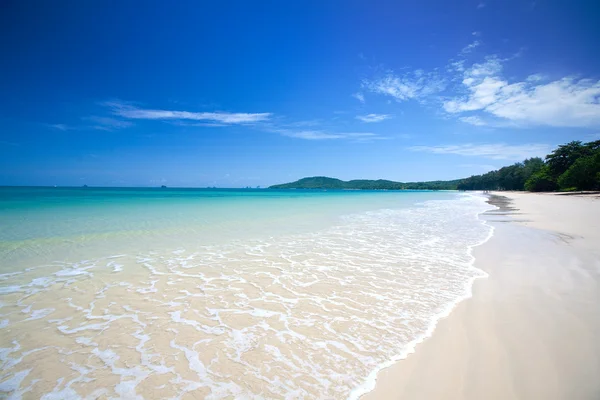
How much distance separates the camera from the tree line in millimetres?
49312

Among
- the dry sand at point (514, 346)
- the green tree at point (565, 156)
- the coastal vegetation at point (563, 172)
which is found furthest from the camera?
the green tree at point (565, 156)

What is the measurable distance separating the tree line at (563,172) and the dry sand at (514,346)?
6251cm

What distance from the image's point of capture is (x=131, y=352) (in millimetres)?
3355

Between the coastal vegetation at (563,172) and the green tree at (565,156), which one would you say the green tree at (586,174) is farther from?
the green tree at (565,156)

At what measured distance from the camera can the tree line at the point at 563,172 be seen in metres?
49.3

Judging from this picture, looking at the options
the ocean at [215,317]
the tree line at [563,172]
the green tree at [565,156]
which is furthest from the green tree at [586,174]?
the ocean at [215,317]

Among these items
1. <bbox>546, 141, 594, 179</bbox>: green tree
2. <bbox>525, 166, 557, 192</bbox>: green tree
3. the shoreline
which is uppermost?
<bbox>546, 141, 594, 179</bbox>: green tree

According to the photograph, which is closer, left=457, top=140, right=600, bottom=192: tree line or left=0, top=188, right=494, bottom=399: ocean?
left=0, top=188, right=494, bottom=399: ocean

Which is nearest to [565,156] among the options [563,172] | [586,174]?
[563,172]

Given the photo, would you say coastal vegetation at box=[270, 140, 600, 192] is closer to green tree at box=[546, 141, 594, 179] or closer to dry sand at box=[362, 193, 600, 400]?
green tree at box=[546, 141, 594, 179]

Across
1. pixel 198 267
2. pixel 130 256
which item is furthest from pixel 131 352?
pixel 130 256

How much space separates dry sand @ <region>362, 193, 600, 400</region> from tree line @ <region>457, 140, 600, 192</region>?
6251 cm

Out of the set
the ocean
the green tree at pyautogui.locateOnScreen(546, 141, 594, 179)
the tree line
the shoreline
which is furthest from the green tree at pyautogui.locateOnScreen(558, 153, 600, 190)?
the shoreline

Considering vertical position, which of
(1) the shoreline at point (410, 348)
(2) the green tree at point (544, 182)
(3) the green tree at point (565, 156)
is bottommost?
(1) the shoreline at point (410, 348)
